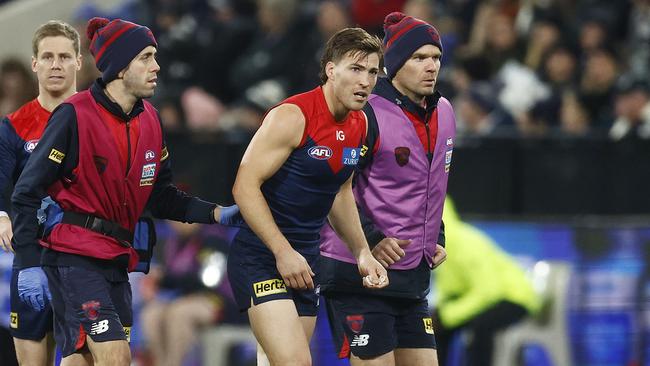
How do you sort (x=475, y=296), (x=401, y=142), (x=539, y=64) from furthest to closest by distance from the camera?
1. (x=539, y=64)
2. (x=475, y=296)
3. (x=401, y=142)

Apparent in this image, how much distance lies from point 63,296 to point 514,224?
14.5ft

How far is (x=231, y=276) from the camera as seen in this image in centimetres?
785

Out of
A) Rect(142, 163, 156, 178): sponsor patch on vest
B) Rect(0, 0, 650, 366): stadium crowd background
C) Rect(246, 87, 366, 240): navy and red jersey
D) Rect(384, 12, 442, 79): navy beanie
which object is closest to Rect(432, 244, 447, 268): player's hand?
Rect(246, 87, 366, 240): navy and red jersey

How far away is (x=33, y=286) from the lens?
7.61 meters

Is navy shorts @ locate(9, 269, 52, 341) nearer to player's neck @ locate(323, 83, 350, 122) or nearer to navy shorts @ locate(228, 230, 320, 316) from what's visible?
navy shorts @ locate(228, 230, 320, 316)

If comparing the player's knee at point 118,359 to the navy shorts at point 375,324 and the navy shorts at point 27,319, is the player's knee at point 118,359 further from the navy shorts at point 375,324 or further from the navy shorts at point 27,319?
the navy shorts at point 375,324

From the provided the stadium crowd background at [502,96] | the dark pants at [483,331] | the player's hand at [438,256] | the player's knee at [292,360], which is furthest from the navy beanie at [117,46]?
the dark pants at [483,331]

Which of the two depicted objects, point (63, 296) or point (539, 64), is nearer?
point (63, 296)

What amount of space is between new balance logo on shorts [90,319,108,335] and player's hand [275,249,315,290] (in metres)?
0.93

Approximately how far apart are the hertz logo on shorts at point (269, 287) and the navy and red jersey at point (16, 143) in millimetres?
1567

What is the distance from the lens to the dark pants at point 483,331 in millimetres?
10742

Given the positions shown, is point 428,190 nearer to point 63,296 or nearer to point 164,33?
point 63,296

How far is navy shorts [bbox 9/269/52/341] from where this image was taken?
823cm

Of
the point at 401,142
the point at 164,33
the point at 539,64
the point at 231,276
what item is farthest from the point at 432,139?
the point at 164,33
